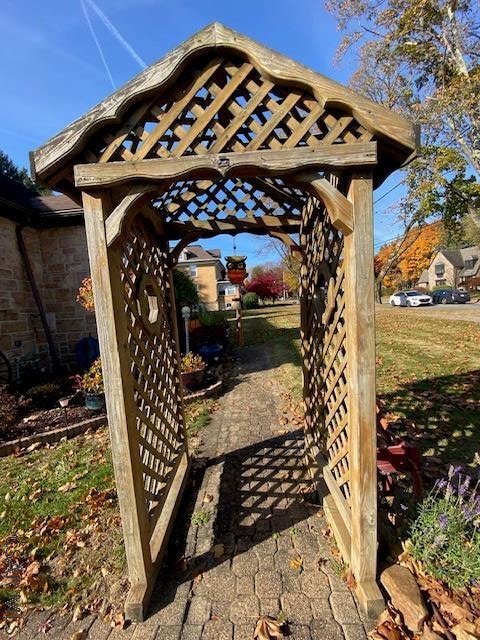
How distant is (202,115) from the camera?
186 cm

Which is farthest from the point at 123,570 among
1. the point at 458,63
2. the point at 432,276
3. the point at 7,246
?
the point at 432,276

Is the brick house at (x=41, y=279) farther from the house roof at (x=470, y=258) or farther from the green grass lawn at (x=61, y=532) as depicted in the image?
the house roof at (x=470, y=258)

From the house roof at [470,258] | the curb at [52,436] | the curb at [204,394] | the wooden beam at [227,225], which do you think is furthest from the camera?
the house roof at [470,258]

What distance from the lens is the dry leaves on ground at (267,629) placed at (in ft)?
6.16

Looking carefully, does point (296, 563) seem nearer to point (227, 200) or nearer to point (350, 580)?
point (350, 580)

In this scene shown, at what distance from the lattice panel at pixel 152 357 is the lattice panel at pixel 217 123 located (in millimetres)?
696

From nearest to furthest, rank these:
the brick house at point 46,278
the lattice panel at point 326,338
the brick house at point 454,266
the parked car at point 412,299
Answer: the lattice panel at point 326,338
the brick house at point 46,278
the parked car at point 412,299
the brick house at point 454,266

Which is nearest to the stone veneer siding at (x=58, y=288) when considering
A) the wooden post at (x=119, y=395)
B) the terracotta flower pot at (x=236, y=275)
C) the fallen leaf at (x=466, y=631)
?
the terracotta flower pot at (x=236, y=275)

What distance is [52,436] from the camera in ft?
15.7

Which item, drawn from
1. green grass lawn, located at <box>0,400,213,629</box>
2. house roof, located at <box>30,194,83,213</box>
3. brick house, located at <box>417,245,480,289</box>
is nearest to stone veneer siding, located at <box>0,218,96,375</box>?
house roof, located at <box>30,194,83,213</box>

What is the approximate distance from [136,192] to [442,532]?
9.39 ft

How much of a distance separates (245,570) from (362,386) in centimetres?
165

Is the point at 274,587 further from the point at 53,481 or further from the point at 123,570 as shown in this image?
the point at 53,481

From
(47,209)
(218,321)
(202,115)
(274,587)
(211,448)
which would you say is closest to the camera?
(202,115)
